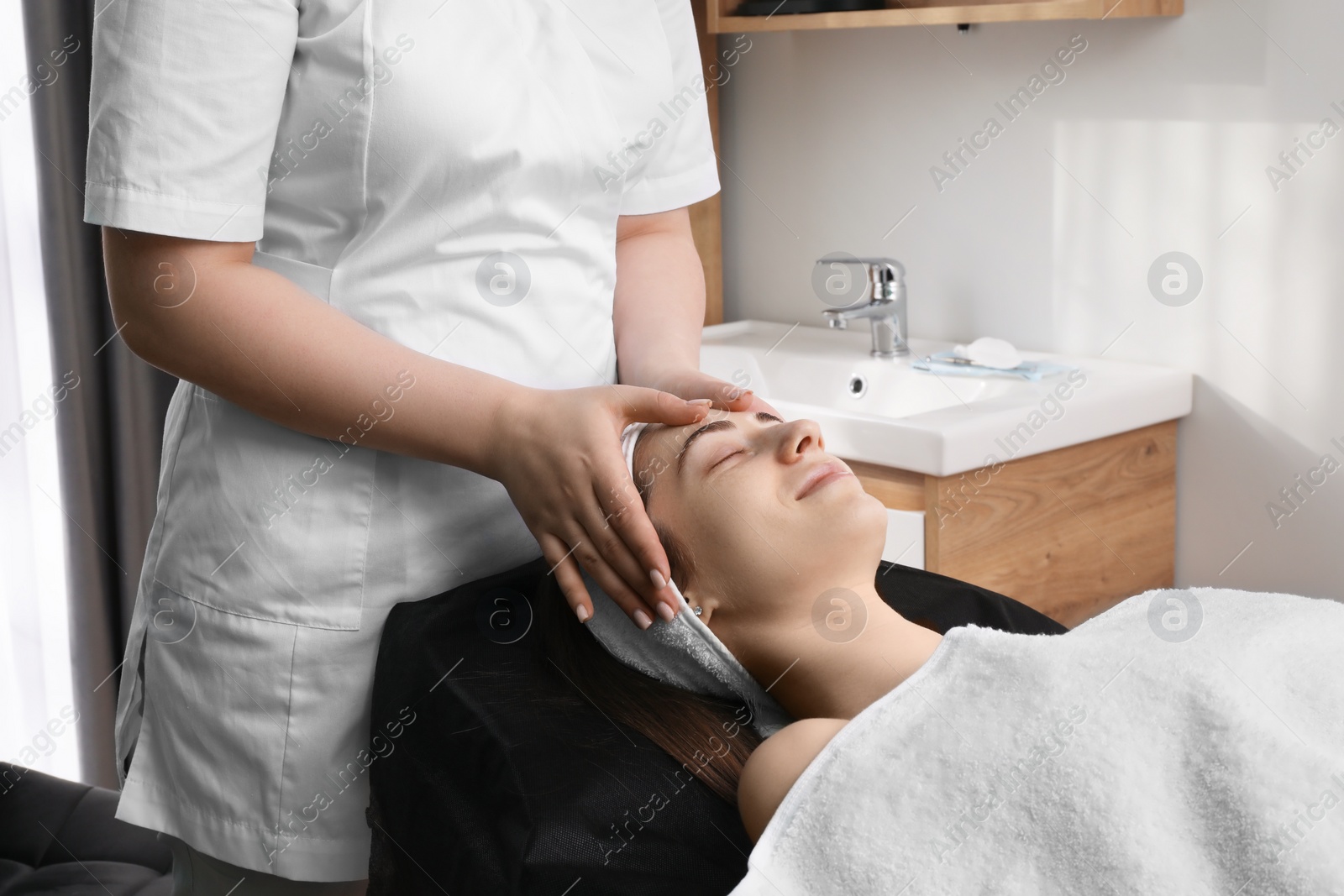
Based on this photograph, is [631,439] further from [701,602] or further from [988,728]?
[988,728]

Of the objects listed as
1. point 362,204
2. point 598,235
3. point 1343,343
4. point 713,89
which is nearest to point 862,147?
point 713,89

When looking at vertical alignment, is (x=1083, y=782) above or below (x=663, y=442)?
below

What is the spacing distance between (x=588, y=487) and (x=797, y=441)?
25 cm

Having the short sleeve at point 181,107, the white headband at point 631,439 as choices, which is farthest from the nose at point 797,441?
the short sleeve at point 181,107

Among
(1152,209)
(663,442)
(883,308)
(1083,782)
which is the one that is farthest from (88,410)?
(1083,782)

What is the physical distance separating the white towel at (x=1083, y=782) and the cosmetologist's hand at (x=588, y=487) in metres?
0.18

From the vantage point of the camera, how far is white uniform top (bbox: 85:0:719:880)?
2.73 ft

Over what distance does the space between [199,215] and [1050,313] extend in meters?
1.56

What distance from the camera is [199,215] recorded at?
813mm

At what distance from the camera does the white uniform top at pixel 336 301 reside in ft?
2.73

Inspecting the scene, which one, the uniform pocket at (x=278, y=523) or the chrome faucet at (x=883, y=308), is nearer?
the uniform pocket at (x=278, y=523)

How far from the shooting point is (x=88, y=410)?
2180 mm

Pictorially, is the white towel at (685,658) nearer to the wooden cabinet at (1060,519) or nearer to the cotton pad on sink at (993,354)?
the wooden cabinet at (1060,519)

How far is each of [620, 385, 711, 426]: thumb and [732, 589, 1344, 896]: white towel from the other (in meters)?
0.24
